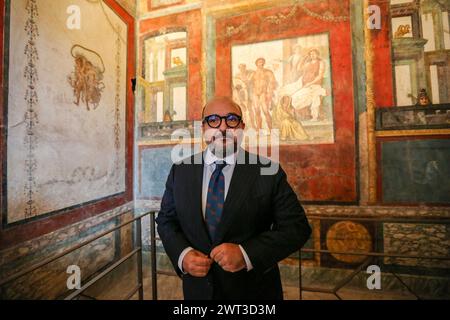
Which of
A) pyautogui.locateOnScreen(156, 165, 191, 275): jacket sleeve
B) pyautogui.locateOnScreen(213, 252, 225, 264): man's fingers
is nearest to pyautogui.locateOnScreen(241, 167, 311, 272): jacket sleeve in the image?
pyautogui.locateOnScreen(213, 252, 225, 264): man's fingers

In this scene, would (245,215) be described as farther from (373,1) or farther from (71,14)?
(373,1)

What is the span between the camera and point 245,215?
1470mm

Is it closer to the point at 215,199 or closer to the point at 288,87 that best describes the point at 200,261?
the point at 215,199

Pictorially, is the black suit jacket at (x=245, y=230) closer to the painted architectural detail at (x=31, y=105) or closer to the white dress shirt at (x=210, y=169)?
the white dress shirt at (x=210, y=169)

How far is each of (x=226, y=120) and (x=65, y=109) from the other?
2.59 metres

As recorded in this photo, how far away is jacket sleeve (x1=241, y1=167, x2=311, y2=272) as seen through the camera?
1.35 meters

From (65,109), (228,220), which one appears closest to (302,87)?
(228,220)

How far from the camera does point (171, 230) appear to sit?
157 centimetres

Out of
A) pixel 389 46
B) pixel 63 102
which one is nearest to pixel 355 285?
pixel 389 46

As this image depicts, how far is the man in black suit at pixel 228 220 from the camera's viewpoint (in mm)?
1378

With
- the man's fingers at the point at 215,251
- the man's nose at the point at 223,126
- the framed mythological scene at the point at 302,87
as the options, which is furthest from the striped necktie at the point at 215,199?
the framed mythological scene at the point at 302,87

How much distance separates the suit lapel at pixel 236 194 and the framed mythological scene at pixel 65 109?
2416 millimetres
